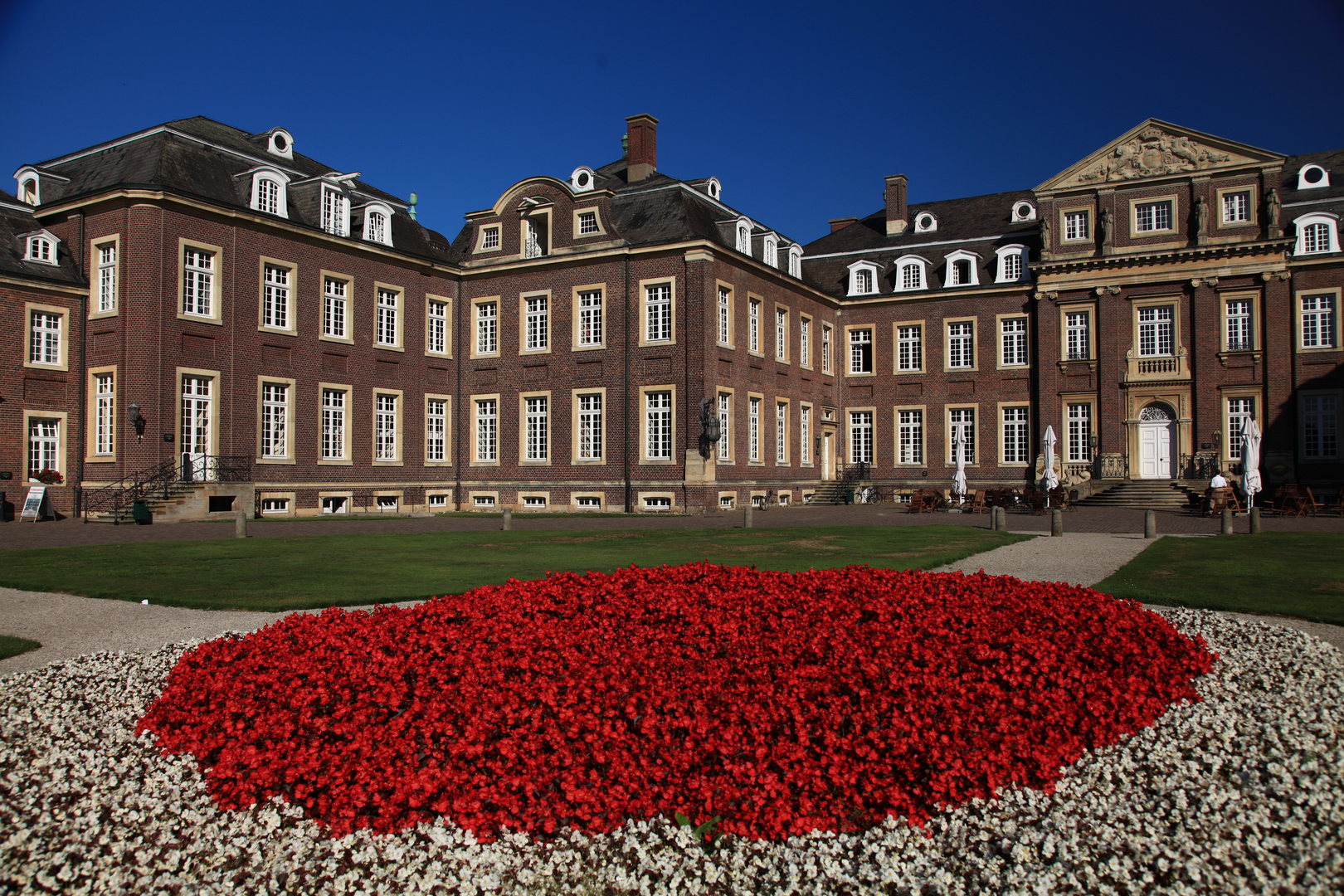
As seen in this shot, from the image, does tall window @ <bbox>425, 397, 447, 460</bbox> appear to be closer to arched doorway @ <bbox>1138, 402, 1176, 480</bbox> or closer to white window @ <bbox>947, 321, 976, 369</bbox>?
white window @ <bbox>947, 321, 976, 369</bbox>

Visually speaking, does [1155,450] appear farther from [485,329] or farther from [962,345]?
[485,329]

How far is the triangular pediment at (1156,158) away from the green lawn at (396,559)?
68.0 feet

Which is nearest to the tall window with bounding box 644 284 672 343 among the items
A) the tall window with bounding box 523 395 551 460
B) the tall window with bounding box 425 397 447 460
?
the tall window with bounding box 523 395 551 460

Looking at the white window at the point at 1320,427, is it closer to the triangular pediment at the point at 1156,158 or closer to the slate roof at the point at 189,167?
the triangular pediment at the point at 1156,158

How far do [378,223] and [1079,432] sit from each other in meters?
27.7

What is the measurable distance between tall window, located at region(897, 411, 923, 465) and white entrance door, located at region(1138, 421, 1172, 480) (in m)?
8.45

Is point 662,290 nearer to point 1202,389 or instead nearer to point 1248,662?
point 1202,389

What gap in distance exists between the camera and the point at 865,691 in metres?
5.05

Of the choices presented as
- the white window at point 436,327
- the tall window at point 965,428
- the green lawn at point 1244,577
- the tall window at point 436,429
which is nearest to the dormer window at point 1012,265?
the tall window at point 965,428

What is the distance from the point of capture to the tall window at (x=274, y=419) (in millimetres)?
28625

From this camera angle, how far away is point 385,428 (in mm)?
32656

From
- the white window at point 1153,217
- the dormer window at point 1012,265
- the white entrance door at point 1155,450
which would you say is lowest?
the white entrance door at point 1155,450

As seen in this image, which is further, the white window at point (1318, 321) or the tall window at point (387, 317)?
the white window at point (1318, 321)

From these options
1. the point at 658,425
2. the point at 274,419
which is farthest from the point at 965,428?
the point at 274,419
